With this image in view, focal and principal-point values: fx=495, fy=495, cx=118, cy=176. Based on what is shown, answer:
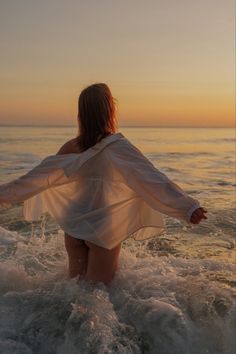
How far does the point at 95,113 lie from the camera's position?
450cm

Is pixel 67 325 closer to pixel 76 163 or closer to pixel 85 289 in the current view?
pixel 85 289

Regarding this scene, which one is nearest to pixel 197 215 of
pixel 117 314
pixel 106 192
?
pixel 106 192

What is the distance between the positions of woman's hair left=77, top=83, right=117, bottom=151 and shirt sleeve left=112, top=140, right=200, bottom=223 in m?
0.23

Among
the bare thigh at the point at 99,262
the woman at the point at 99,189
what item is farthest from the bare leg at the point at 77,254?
the bare thigh at the point at 99,262

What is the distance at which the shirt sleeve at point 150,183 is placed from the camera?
4262 millimetres

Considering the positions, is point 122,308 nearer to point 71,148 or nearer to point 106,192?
point 106,192

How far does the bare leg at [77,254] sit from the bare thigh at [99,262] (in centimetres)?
11

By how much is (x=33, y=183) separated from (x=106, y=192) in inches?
28.6

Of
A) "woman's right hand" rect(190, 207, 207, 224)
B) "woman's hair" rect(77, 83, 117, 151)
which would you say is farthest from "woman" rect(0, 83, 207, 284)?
"woman's right hand" rect(190, 207, 207, 224)

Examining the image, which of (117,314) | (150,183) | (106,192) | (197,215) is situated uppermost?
(150,183)

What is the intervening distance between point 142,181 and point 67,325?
4.56 feet

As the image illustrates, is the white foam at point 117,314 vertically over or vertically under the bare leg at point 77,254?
under

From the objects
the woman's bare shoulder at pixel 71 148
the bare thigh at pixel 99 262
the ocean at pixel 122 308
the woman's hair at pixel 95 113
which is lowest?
the ocean at pixel 122 308

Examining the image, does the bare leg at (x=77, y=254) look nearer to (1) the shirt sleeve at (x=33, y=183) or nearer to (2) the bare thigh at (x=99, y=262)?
(2) the bare thigh at (x=99, y=262)
